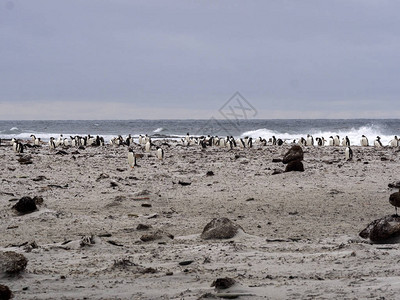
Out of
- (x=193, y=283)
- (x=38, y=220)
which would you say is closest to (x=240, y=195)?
(x=38, y=220)

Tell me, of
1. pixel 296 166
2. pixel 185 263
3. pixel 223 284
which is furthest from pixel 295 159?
pixel 223 284

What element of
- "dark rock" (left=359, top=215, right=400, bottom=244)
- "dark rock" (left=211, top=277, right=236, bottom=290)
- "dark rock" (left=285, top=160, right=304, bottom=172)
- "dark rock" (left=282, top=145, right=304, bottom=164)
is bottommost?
"dark rock" (left=211, top=277, right=236, bottom=290)

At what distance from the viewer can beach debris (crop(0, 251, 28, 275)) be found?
178 inches

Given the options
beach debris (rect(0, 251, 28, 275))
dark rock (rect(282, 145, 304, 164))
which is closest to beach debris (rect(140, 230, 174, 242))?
beach debris (rect(0, 251, 28, 275))

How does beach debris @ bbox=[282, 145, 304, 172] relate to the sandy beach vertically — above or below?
above

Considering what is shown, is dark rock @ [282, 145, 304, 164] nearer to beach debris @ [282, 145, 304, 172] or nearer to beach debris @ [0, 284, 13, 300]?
beach debris @ [282, 145, 304, 172]

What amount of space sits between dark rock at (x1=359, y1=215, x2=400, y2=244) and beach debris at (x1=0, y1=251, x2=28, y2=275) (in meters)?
3.66

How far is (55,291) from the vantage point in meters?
4.19

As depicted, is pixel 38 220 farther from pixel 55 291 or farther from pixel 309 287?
pixel 309 287

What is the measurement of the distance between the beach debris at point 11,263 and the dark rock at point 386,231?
12.0 ft

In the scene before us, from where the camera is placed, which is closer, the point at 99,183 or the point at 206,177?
the point at 99,183

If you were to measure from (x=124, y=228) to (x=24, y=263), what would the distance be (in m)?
2.73

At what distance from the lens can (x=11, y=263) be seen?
4.56 m

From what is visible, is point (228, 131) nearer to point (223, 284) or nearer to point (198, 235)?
point (198, 235)
